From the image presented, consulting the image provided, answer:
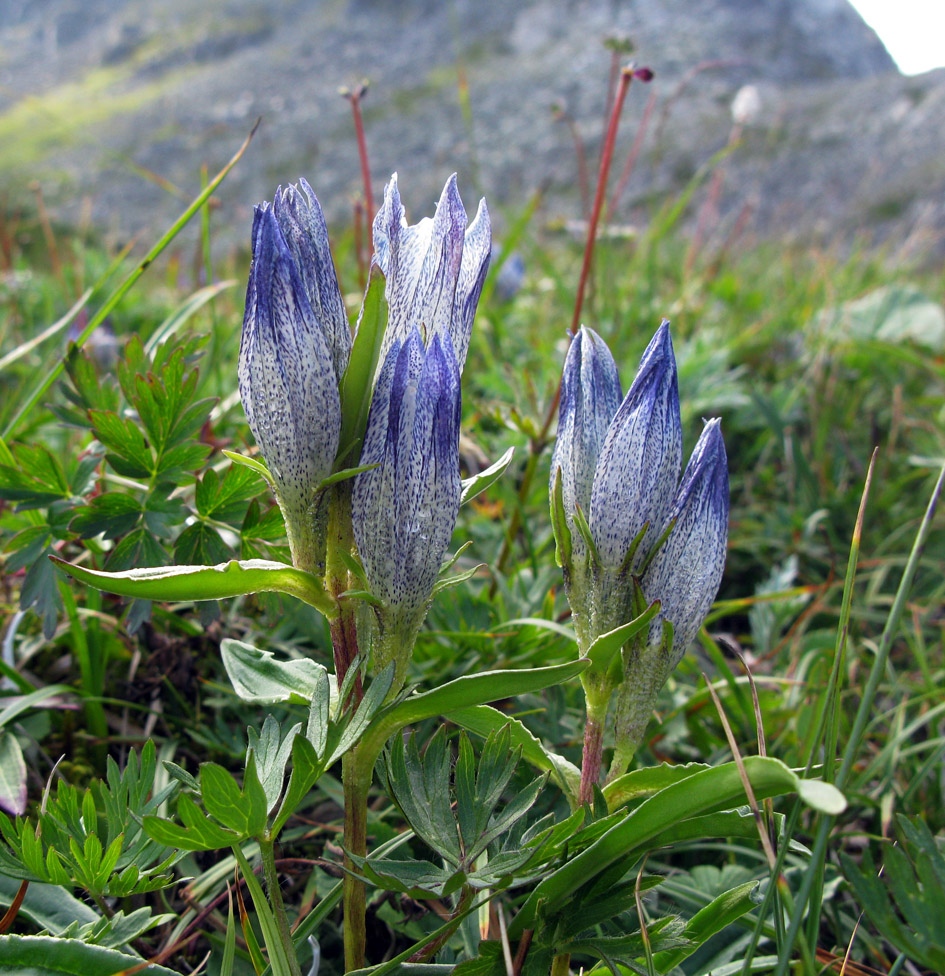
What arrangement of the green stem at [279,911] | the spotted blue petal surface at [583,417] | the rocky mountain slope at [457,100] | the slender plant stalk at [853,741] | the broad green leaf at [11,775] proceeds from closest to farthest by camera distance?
the slender plant stalk at [853,741] < the green stem at [279,911] < the spotted blue petal surface at [583,417] < the broad green leaf at [11,775] < the rocky mountain slope at [457,100]

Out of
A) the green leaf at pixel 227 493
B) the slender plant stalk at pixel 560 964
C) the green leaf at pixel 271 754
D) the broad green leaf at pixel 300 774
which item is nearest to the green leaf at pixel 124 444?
the green leaf at pixel 227 493

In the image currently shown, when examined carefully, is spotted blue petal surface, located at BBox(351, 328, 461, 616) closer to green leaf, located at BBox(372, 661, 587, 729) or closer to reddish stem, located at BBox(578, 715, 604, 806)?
green leaf, located at BBox(372, 661, 587, 729)

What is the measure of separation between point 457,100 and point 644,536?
4833 cm

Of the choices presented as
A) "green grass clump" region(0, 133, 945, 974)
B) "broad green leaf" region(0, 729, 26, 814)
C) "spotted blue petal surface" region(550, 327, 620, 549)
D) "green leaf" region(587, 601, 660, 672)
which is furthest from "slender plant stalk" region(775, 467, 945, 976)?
"broad green leaf" region(0, 729, 26, 814)

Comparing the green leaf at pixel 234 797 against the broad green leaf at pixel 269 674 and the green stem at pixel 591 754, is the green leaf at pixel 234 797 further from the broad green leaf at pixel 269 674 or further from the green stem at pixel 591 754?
the green stem at pixel 591 754

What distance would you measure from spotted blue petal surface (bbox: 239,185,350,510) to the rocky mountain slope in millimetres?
10647

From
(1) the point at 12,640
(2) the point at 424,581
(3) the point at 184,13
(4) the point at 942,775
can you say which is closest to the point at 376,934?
(2) the point at 424,581

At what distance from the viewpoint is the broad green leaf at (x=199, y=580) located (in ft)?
2.75

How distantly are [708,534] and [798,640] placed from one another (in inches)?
51.1

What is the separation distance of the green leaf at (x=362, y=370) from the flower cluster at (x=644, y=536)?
0.30 meters

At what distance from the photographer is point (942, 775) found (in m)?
1.77

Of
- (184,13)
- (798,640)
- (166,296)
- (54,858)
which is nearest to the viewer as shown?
(54,858)

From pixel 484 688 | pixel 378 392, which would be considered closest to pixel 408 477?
pixel 378 392

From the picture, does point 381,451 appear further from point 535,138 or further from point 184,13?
point 184,13
